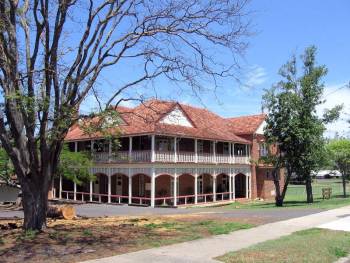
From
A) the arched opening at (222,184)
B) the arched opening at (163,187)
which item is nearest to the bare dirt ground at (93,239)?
the arched opening at (163,187)

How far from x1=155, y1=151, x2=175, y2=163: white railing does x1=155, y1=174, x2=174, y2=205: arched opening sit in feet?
8.48

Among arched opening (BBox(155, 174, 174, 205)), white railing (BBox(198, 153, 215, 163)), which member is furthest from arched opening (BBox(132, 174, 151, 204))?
white railing (BBox(198, 153, 215, 163))

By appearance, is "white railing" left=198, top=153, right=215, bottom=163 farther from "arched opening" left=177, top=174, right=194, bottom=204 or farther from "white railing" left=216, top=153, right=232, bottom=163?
"arched opening" left=177, top=174, right=194, bottom=204

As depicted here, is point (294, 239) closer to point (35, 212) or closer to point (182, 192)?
point (35, 212)

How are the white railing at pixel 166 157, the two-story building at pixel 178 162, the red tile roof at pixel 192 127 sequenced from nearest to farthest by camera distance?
the red tile roof at pixel 192 127 < the white railing at pixel 166 157 < the two-story building at pixel 178 162

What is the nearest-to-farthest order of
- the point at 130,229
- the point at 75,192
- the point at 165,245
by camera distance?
the point at 165,245 → the point at 130,229 → the point at 75,192

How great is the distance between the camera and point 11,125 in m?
14.7

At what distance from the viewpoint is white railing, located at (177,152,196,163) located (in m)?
37.8

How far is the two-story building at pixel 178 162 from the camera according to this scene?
120 feet

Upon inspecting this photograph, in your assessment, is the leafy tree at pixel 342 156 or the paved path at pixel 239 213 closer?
the paved path at pixel 239 213

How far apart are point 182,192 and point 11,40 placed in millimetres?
29553

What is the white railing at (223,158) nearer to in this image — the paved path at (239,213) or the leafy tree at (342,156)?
the leafy tree at (342,156)

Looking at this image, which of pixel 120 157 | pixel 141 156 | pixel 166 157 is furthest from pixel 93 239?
pixel 166 157

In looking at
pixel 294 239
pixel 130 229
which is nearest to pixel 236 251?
pixel 294 239
